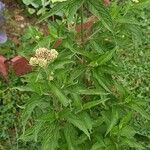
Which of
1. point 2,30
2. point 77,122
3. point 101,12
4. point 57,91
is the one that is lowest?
point 2,30

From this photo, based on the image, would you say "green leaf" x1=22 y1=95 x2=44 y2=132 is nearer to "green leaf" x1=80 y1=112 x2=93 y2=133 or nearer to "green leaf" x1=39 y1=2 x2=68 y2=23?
"green leaf" x1=80 y1=112 x2=93 y2=133

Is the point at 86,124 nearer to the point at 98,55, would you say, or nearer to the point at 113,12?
the point at 98,55

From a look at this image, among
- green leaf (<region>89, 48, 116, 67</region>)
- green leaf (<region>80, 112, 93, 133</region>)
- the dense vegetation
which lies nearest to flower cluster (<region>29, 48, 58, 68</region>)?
the dense vegetation

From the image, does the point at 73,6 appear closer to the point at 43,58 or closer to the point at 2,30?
the point at 43,58

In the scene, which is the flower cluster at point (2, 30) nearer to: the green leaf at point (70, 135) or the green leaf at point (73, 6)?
the green leaf at point (70, 135)

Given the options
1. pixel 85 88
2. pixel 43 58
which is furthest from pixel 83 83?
pixel 43 58

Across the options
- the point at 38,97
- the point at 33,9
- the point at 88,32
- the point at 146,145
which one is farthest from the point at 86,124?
the point at 33,9

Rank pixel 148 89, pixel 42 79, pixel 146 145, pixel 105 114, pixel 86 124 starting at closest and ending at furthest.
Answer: pixel 42 79
pixel 86 124
pixel 105 114
pixel 146 145
pixel 148 89

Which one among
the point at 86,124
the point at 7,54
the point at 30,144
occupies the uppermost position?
the point at 86,124
